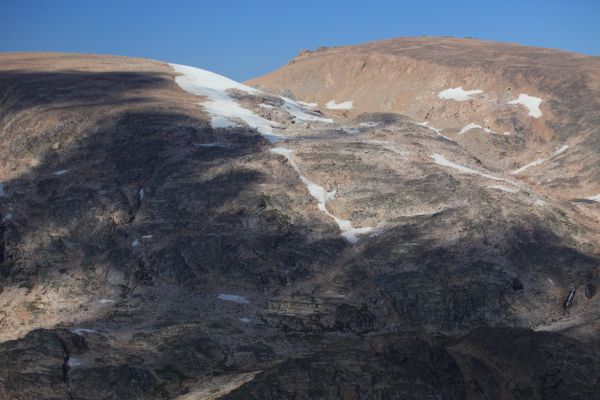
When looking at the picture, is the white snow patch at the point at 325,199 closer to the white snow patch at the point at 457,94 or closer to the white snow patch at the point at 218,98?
the white snow patch at the point at 218,98

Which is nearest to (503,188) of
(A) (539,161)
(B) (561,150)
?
(A) (539,161)

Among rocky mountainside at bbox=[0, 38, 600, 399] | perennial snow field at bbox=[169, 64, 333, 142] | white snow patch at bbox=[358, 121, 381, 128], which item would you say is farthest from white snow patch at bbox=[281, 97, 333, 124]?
white snow patch at bbox=[358, 121, 381, 128]

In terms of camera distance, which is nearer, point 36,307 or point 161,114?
point 36,307

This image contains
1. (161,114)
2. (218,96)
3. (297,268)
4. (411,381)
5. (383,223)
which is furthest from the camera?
(218,96)

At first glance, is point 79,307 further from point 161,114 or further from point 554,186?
point 554,186

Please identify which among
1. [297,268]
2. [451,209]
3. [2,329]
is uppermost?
[451,209]

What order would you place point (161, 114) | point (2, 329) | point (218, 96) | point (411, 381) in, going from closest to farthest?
1. point (411, 381)
2. point (2, 329)
3. point (161, 114)
4. point (218, 96)

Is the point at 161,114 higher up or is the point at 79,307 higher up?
the point at 161,114

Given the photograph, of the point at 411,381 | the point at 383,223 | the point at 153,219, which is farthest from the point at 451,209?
the point at 411,381
